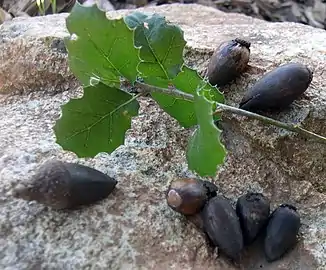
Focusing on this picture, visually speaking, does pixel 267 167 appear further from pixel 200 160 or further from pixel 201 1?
pixel 201 1

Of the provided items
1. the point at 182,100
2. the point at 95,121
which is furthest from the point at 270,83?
the point at 95,121

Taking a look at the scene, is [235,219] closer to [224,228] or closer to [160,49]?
[224,228]

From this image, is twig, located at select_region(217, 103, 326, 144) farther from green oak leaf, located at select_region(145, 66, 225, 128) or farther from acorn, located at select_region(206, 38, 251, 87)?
acorn, located at select_region(206, 38, 251, 87)

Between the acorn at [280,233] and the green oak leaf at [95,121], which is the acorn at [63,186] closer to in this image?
the green oak leaf at [95,121]

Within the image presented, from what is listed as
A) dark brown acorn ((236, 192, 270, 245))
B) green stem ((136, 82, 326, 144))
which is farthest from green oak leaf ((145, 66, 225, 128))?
dark brown acorn ((236, 192, 270, 245))

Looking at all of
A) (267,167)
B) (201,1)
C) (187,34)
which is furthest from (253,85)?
(201,1)

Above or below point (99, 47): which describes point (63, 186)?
below
